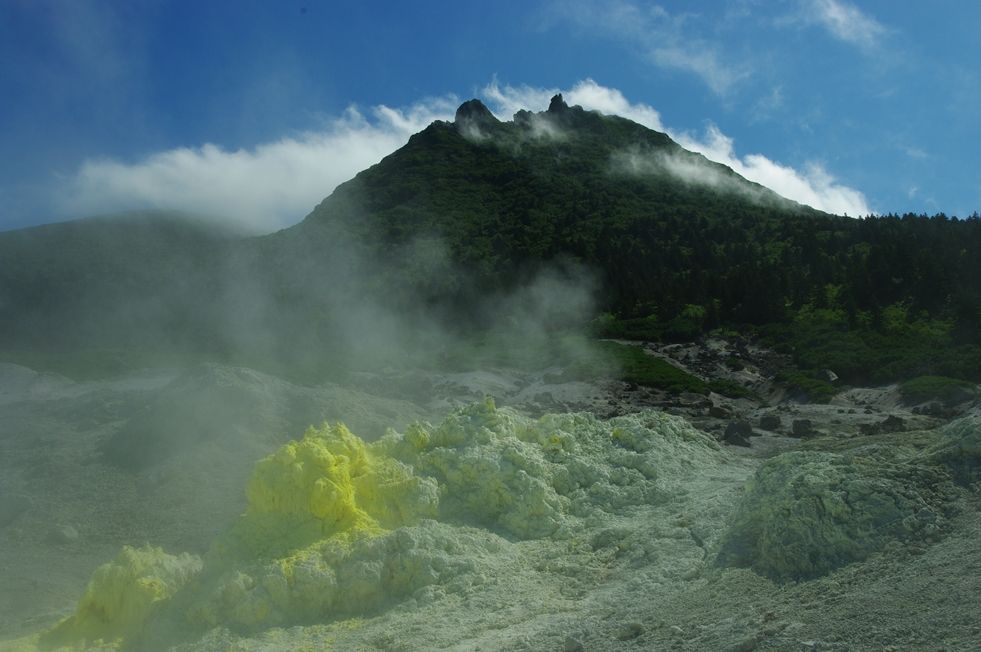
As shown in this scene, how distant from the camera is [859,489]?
8586mm

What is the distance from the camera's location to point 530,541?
11164 mm

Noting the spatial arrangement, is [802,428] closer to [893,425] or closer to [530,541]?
[893,425]

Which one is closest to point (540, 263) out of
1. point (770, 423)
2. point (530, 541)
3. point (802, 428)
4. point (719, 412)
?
point (719, 412)

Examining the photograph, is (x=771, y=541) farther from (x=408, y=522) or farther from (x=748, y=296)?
(x=748, y=296)

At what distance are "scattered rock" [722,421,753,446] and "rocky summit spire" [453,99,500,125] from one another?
83.7 metres

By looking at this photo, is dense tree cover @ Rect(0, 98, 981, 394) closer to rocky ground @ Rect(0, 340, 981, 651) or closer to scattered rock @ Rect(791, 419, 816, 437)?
scattered rock @ Rect(791, 419, 816, 437)

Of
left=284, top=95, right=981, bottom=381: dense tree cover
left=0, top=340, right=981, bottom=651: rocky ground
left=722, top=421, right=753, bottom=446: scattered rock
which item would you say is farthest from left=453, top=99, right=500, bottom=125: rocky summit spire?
left=722, top=421, right=753, bottom=446: scattered rock

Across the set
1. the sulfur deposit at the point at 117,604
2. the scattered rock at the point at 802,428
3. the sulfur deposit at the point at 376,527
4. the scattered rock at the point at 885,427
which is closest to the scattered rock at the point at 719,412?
the scattered rock at the point at 802,428

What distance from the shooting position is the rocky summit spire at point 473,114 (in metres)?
98.9

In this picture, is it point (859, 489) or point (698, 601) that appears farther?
point (859, 489)

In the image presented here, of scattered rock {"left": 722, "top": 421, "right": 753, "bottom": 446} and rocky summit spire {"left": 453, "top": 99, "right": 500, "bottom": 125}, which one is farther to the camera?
rocky summit spire {"left": 453, "top": 99, "right": 500, "bottom": 125}

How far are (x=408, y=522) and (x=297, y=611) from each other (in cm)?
214

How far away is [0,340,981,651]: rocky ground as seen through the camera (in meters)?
7.08

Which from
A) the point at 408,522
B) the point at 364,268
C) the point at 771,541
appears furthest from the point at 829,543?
the point at 364,268
